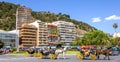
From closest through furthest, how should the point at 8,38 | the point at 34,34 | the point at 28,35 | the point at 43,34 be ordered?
the point at 8,38 → the point at 28,35 → the point at 34,34 → the point at 43,34

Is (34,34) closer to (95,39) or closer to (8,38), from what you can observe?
(8,38)

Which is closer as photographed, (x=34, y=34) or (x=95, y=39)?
(x=95, y=39)

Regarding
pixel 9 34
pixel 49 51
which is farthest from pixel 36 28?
pixel 49 51

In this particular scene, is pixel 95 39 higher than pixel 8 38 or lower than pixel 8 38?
lower

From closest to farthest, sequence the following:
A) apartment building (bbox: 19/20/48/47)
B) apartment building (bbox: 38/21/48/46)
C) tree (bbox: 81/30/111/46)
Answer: tree (bbox: 81/30/111/46)
apartment building (bbox: 19/20/48/47)
apartment building (bbox: 38/21/48/46)

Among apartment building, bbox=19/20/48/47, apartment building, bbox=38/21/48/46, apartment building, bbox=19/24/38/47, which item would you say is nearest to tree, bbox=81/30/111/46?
apartment building, bbox=19/24/38/47

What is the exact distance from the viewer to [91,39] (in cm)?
14838

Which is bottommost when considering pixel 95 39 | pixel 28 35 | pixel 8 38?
pixel 95 39

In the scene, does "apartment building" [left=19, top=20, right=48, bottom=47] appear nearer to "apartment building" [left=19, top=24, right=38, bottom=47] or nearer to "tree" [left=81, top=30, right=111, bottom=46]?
"apartment building" [left=19, top=24, right=38, bottom=47]

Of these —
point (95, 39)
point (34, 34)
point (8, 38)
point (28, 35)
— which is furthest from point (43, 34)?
point (95, 39)

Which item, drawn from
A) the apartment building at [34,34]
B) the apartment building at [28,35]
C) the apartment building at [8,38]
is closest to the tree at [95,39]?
the apartment building at [28,35]

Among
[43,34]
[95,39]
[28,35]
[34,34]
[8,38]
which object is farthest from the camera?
[43,34]

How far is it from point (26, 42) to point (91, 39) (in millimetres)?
44772

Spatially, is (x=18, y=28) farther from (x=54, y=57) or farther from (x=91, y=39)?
(x=54, y=57)
